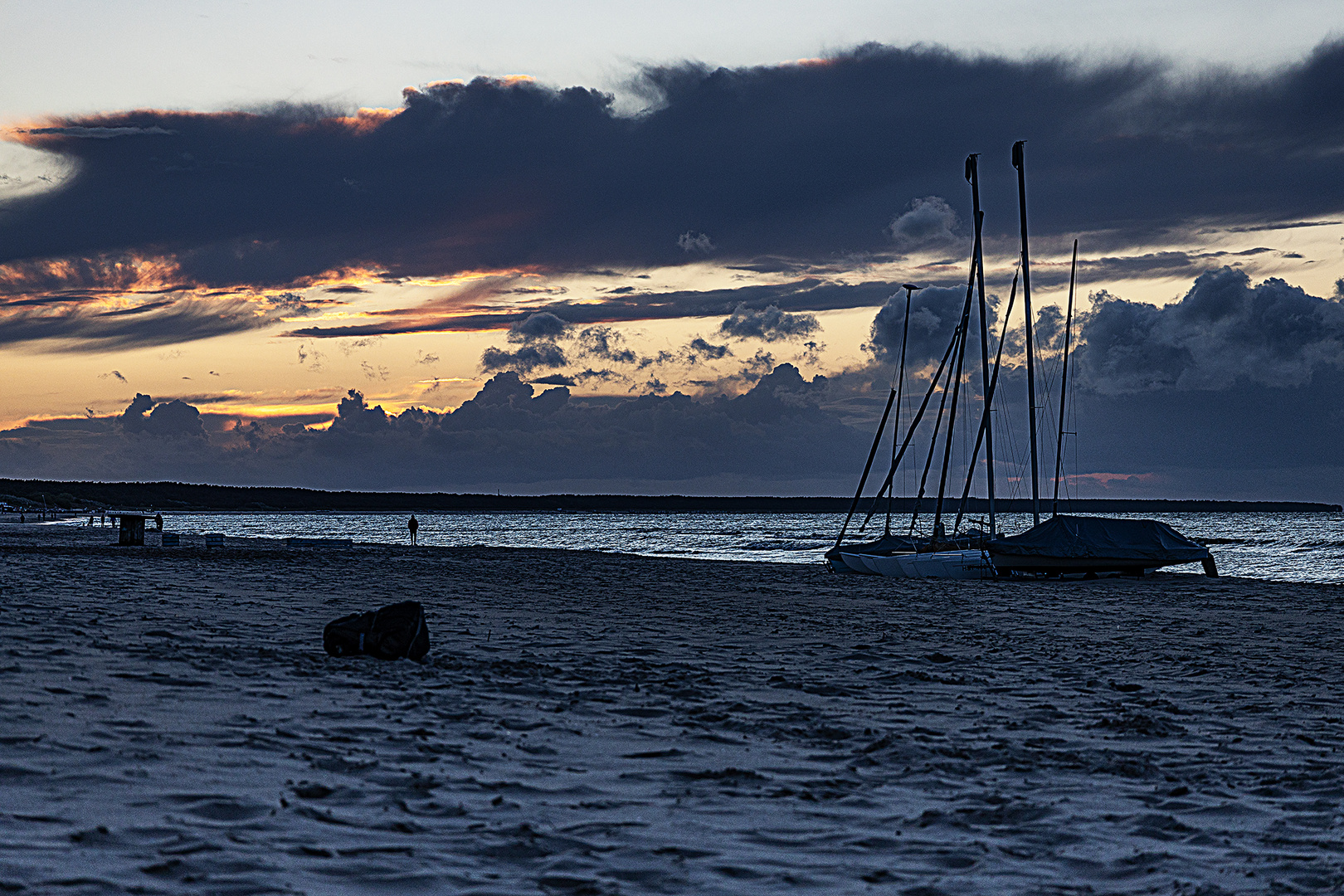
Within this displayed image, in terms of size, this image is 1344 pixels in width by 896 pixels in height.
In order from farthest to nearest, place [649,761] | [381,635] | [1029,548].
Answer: [1029,548] → [381,635] → [649,761]

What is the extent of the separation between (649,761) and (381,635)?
4999mm

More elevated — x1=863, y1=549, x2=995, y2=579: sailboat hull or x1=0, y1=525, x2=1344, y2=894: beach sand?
x1=0, y1=525, x2=1344, y2=894: beach sand

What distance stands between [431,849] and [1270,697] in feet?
32.4

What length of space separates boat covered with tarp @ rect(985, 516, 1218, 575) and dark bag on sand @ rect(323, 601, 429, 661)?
2767 centimetres

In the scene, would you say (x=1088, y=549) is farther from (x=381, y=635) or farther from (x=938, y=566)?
(x=381, y=635)

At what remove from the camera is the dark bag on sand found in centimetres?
1195

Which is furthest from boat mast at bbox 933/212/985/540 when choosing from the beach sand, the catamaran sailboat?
the beach sand

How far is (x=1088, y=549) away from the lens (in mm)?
36531

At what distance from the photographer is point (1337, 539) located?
86812mm

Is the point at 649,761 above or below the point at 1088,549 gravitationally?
above

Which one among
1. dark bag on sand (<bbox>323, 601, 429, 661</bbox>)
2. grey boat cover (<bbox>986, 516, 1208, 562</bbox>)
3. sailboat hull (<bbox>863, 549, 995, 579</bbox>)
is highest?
dark bag on sand (<bbox>323, 601, 429, 661</bbox>)

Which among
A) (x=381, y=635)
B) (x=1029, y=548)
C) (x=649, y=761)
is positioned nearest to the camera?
(x=649, y=761)

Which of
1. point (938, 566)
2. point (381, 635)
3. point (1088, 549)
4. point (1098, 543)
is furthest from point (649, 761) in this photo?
point (1098, 543)

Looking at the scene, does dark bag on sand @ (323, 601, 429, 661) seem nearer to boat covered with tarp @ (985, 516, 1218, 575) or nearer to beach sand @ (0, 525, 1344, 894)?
beach sand @ (0, 525, 1344, 894)
